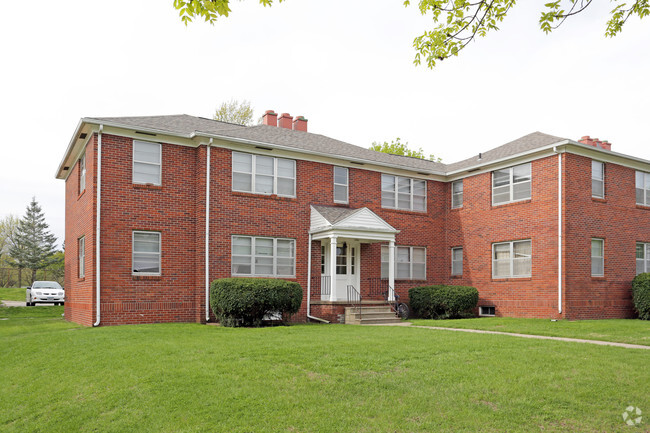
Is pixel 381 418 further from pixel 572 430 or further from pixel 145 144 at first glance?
pixel 145 144

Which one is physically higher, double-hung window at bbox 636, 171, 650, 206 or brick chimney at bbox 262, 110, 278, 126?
brick chimney at bbox 262, 110, 278, 126

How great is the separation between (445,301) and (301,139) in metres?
7.83

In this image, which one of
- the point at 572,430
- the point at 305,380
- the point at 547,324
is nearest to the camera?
the point at 572,430

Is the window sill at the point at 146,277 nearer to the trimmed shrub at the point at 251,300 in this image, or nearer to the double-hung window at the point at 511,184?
the trimmed shrub at the point at 251,300

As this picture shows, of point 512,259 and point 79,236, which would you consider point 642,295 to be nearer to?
→ point 512,259

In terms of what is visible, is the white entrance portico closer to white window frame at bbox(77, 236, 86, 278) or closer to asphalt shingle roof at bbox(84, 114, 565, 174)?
asphalt shingle roof at bbox(84, 114, 565, 174)

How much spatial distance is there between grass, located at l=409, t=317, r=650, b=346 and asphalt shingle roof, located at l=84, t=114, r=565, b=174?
19.9 feet

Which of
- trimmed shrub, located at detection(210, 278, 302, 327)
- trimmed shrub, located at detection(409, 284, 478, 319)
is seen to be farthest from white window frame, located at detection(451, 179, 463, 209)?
trimmed shrub, located at detection(210, 278, 302, 327)

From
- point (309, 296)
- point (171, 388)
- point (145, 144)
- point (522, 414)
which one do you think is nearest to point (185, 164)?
point (145, 144)

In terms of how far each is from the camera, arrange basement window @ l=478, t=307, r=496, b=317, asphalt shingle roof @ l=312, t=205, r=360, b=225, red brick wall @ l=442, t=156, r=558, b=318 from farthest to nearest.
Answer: basement window @ l=478, t=307, r=496, b=317, asphalt shingle roof @ l=312, t=205, r=360, b=225, red brick wall @ l=442, t=156, r=558, b=318

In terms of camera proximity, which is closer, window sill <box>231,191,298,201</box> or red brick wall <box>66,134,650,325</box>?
red brick wall <box>66,134,650,325</box>

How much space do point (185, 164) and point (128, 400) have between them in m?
10.7

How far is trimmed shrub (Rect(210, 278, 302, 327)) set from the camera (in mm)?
14867

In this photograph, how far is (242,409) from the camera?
7211 mm
